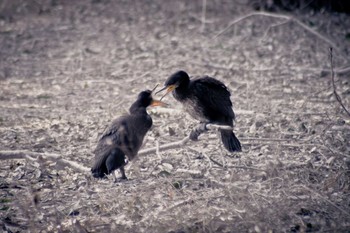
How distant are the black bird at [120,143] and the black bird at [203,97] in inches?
28.5

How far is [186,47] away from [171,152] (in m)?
6.06

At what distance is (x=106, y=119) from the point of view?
9.64 m

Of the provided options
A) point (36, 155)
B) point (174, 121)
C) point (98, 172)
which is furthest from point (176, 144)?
point (174, 121)

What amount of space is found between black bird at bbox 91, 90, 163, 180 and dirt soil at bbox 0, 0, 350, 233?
11.7 inches

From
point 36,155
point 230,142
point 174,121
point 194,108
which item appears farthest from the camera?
point 174,121

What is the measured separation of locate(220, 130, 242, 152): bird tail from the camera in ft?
25.3

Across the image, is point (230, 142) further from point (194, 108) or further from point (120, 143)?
point (120, 143)

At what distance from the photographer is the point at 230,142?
25.3ft

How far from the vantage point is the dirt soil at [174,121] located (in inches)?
249

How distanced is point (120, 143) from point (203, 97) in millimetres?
1492

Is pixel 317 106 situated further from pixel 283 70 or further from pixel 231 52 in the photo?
pixel 231 52

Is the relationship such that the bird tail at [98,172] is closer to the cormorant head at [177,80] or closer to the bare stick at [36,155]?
the bare stick at [36,155]

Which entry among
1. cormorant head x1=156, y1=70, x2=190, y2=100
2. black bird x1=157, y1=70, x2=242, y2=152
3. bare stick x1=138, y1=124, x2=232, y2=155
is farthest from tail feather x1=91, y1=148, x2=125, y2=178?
black bird x1=157, y1=70, x2=242, y2=152

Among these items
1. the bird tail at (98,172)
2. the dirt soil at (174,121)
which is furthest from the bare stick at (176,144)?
the bird tail at (98,172)
